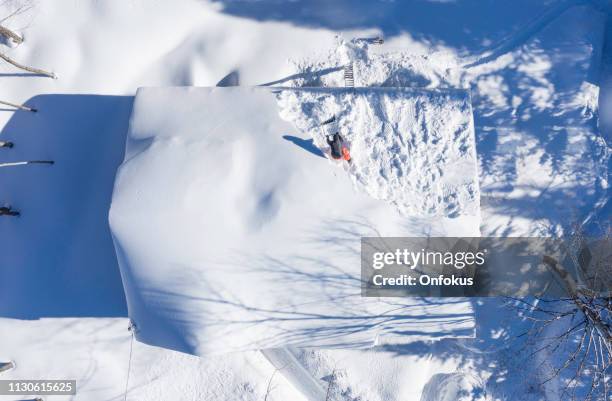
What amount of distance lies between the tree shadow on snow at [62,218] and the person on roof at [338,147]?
3.92 m

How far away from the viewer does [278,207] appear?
5.42 m

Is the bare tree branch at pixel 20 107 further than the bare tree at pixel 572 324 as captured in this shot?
No

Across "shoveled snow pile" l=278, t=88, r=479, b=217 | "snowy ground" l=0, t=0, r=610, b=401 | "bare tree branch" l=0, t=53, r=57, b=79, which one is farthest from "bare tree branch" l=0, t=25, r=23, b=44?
"shoveled snow pile" l=278, t=88, r=479, b=217

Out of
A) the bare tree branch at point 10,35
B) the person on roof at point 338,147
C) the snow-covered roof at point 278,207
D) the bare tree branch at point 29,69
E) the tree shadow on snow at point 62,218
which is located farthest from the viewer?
the tree shadow on snow at point 62,218

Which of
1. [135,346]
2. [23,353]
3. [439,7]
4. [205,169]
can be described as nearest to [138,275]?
[205,169]

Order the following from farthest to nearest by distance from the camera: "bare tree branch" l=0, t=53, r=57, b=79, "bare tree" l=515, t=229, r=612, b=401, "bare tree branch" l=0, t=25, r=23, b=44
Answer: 1. "bare tree" l=515, t=229, r=612, b=401
2. "bare tree branch" l=0, t=25, r=23, b=44
3. "bare tree branch" l=0, t=53, r=57, b=79

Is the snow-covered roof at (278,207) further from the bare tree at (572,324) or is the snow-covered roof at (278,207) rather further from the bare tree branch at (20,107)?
the bare tree branch at (20,107)

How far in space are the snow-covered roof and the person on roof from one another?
0.15m

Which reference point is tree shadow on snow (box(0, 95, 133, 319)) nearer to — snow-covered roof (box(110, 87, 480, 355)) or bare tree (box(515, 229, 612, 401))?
snow-covered roof (box(110, 87, 480, 355))

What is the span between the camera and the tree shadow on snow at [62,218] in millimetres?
7133

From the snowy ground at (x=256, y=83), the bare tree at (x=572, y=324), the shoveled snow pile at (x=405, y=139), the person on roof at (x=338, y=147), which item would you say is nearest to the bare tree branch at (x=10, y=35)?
the snowy ground at (x=256, y=83)

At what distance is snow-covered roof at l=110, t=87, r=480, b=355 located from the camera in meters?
5.36

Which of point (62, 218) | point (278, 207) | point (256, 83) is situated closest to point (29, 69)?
point (62, 218)

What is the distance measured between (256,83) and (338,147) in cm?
230
